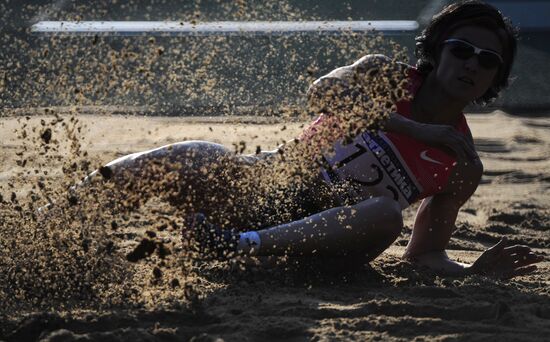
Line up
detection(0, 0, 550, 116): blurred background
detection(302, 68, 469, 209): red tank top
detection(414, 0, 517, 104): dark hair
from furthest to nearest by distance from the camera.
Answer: detection(0, 0, 550, 116): blurred background → detection(414, 0, 517, 104): dark hair → detection(302, 68, 469, 209): red tank top

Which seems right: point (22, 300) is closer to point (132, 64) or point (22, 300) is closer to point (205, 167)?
point (205, 167)

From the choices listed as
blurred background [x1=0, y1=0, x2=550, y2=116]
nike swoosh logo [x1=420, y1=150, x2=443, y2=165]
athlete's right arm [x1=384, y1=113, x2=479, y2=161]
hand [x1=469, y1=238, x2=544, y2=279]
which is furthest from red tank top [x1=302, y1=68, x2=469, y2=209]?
blurred background [x1=0, y1=0, x2=550, y2=116]

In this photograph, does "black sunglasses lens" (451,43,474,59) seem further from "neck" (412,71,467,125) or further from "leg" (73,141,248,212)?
"leg" (73,141,248,212)

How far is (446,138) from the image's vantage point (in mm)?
4141

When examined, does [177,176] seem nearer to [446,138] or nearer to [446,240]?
[446,138]

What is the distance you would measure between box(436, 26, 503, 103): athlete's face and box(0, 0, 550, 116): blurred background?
215 cm

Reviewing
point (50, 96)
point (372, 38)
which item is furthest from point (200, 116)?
point (372, 38)

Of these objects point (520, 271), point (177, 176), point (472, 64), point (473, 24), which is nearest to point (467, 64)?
point (472, 64)

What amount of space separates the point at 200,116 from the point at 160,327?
392cm

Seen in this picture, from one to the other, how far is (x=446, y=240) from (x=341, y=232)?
0.63 meters

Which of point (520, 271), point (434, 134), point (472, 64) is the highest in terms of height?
point (472, 64)

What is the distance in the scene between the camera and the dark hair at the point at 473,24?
4.50 meters

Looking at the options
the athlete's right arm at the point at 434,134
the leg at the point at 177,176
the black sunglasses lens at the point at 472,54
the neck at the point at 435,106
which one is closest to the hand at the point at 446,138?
the athlete's right arm at the point at 434,134

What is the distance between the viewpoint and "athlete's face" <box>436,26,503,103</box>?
14.5ft
